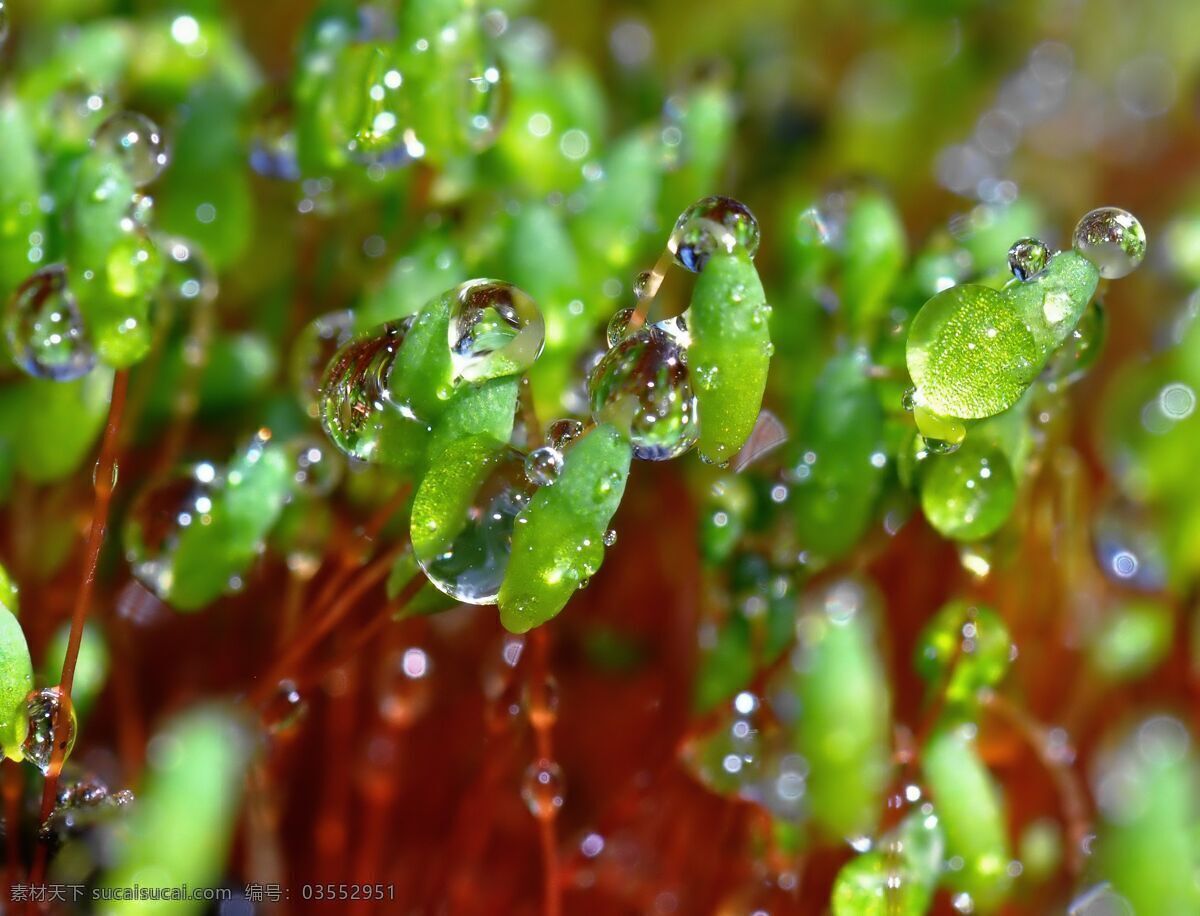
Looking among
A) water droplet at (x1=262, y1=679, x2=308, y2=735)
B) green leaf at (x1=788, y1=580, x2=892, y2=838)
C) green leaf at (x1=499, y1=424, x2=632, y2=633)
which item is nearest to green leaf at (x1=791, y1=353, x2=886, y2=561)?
green leaf at (x1=788, y1=580, x2=892, y2=838)

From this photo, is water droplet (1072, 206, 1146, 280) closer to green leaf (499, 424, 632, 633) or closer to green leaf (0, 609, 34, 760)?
green leaf (499, 424, 632, 633)

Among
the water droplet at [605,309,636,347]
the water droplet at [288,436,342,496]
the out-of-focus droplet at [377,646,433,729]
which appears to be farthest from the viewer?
the out-of-focus droplet at [377,646,433,729]

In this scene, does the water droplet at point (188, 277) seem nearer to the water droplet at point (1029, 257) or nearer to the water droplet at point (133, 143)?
the water droplet at point (133, 143)

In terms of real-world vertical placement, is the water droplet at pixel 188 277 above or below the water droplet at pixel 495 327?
above

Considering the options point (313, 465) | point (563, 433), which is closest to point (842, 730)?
point (563, 433)

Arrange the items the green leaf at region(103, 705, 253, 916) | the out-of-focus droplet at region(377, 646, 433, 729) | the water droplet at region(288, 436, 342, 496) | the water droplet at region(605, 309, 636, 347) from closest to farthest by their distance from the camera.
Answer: the green leaf at region(103, 705, 253, 916) < the water droplet at region(605, 309, 636, 347) < the water droplet at region(288, 436, 342, 496) < the out-of-focus droplet at region(377, 646, 433, 729)

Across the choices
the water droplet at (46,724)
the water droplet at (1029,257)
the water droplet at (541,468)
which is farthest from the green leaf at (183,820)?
the water droplet at (1029,257)

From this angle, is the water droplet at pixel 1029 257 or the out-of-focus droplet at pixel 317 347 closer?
the water droplet at pixel 1029 257
